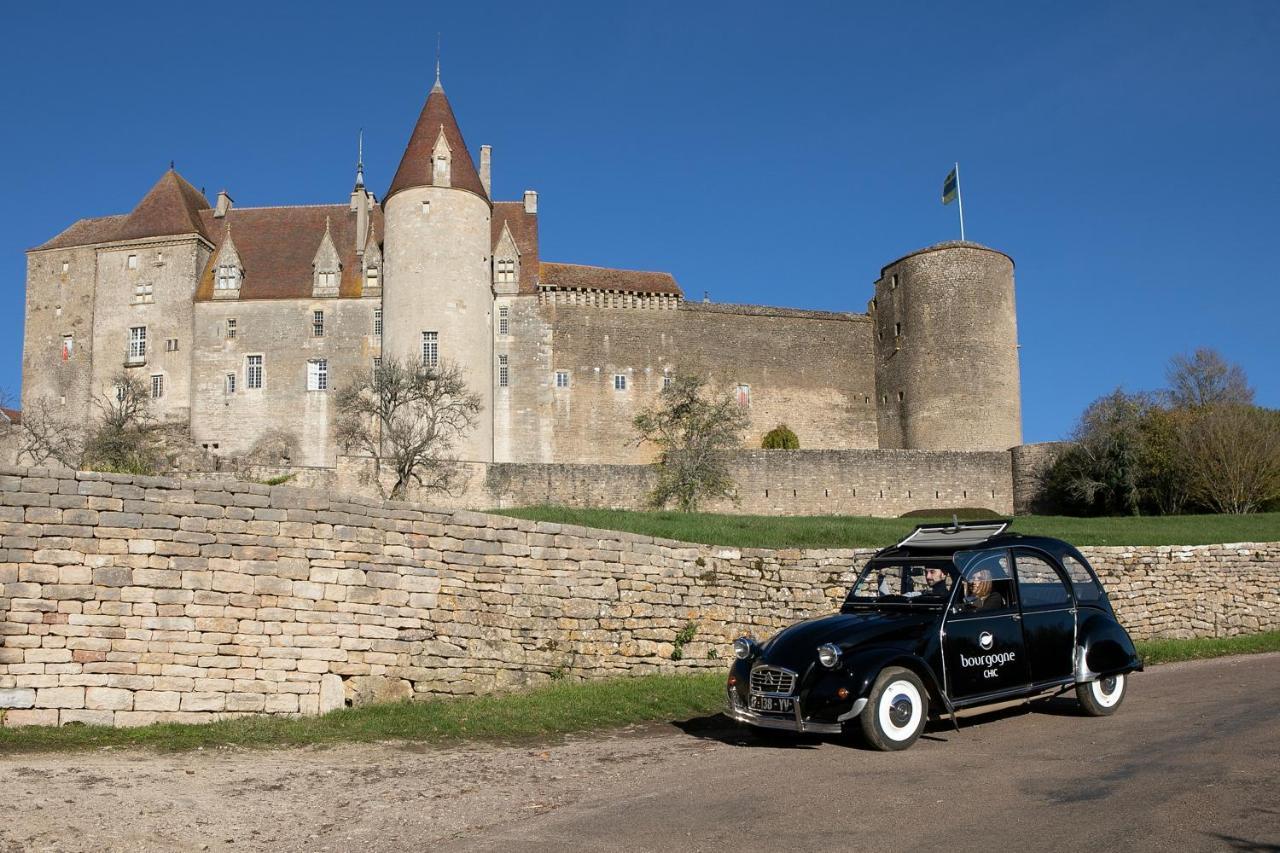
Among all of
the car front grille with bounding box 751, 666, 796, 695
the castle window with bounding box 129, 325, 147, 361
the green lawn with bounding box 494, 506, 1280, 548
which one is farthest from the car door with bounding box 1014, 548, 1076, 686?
the castle window with bounding box 129, 325, 147, 361

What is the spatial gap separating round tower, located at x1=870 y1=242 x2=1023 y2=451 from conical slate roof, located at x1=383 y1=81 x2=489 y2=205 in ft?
79.0

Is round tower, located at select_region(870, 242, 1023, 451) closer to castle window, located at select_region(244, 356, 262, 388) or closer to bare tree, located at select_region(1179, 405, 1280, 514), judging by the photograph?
bare tree, located at select_region(1179, 405, 1280, 514)

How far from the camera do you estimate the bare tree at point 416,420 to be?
1614 inches

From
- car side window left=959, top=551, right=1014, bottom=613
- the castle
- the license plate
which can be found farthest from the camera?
the castle

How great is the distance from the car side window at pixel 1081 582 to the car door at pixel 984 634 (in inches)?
39.0

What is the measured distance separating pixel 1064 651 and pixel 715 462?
112 ft

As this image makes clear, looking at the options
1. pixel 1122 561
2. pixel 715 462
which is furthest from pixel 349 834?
pixel 715 462

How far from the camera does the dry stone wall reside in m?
10.8

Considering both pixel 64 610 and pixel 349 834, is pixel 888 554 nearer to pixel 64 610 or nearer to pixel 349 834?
pixel 349 834

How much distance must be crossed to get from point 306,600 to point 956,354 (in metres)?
48.0

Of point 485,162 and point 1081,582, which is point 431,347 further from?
point 1081,582

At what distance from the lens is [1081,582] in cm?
1088

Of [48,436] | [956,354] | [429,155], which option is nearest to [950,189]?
[956,354]

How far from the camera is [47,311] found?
53750mm
